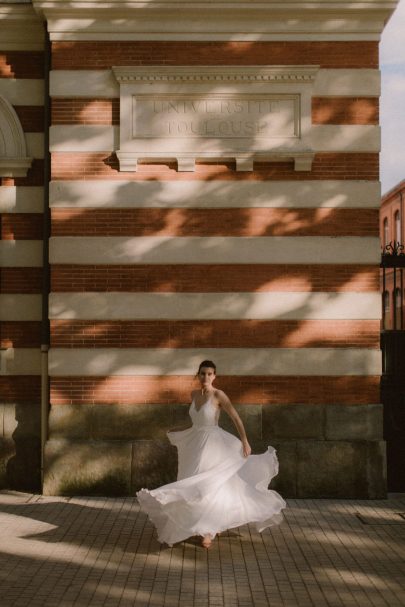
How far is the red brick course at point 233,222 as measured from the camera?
37.1 feet

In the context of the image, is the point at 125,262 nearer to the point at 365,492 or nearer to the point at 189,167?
the point at 189,167

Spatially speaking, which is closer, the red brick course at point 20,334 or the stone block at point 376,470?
the stone block at point 376,470

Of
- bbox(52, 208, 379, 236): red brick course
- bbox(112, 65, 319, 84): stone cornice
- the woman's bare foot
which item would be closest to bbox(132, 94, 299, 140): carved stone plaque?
bbox(112, 65, 319, 84): stone cornice

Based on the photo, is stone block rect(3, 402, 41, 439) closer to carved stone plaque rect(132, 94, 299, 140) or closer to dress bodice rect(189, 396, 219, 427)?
dress bodice rect(189, 396, 219, 427)

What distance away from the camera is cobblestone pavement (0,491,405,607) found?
7066 mm

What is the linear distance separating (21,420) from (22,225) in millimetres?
2560

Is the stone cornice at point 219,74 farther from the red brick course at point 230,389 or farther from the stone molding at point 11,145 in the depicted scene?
the red brick course at point 230,389

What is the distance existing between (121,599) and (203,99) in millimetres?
6629

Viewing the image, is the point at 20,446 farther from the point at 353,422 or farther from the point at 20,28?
the point at 20,28

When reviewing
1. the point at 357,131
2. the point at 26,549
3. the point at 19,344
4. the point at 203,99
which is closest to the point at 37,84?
the point at 203,99

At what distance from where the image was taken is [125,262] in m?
11.3

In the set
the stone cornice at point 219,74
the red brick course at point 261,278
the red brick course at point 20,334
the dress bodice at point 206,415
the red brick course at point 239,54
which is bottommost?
the dress bodice at point 206,415

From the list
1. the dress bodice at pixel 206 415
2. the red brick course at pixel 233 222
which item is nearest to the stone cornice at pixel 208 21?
the red brick course at pixel 233 222

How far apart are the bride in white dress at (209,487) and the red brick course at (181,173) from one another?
3359mm
